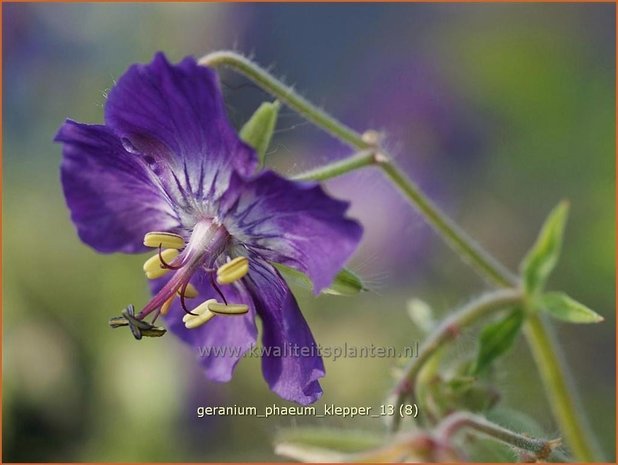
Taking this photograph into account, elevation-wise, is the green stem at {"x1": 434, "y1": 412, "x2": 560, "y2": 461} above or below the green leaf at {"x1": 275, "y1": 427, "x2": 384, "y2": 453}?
below

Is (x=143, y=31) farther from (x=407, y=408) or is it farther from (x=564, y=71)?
(x=407, y=408)

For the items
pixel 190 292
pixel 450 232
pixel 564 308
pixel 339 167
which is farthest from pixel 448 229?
pixel 190 292

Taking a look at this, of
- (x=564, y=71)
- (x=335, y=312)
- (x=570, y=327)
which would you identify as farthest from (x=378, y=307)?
(x=564, y=71)

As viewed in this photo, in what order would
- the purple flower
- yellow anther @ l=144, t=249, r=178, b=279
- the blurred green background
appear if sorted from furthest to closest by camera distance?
the blurred green background
yellow anther @ l=144, t=249, r=178, b=279
the purple flower

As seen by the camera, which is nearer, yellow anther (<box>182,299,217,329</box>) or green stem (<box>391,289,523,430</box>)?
yellow anther (<box>182,299,217,329</box>)

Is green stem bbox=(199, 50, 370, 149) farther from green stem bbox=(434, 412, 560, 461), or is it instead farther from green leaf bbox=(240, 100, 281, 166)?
green stem bbox=(434, 412, 560, 461)

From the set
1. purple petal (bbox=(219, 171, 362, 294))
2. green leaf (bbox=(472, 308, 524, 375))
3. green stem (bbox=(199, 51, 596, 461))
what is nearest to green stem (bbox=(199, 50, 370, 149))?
green stem (bbox=(199, 51, 596, 461))

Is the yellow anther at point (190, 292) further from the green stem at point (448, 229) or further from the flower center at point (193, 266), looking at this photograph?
the green stem at point (448, 229)
